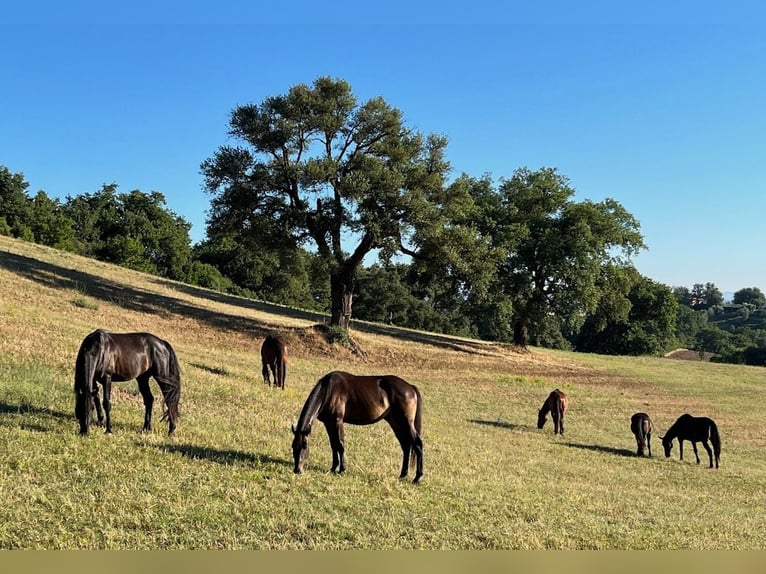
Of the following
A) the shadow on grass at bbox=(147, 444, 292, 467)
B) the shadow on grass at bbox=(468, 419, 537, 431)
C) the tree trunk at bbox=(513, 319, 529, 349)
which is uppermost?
the tree trunk at bbox=(513, 319, 529, 349)

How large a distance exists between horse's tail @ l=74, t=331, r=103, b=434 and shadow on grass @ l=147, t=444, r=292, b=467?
1204 mm

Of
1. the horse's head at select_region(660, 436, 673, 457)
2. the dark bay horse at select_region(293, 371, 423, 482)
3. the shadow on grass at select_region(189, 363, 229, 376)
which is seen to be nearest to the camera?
the dark bay horse at select_region(293, 371, 423, 482)

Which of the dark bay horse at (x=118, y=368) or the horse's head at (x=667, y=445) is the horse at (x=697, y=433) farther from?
the dark bay horse at (x=118, y=368)

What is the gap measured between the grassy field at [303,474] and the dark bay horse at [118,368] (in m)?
0.46

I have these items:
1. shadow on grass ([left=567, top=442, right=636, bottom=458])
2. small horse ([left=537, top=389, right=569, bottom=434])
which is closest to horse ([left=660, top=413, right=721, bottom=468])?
shadow on grass ([left=567, top=442, right=636, bottom=458])

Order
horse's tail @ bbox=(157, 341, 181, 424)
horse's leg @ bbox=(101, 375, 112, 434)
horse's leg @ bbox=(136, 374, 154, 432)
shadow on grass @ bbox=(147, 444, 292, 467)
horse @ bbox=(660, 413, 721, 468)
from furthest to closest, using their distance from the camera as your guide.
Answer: horse @ bbox=(660, 413, 721, 468), horse's tail @ bbox=(157, 341, 181, 424), horse's leg @ bbox=(136, 374, 154, 432), horse's leg @ bbox=(101, 375, 112, 434), shadow on grass @ bbox=(147, 444, 292, 467)

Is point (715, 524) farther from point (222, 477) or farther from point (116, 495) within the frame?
point (116, 495)

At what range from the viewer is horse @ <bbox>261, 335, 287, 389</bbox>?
61.2 ft

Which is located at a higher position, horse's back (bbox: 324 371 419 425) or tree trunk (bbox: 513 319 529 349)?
tree trunk (bbox: 513 319 529 349)

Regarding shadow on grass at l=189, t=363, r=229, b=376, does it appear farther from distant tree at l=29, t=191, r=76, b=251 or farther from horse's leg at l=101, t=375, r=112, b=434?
distant tree at l=29, t=191, r=76, b=251

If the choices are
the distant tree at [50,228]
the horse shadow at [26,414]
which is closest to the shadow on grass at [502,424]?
the horse shadow at [26,414]

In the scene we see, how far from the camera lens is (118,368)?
9742mm

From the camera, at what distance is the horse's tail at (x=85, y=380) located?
909 cm

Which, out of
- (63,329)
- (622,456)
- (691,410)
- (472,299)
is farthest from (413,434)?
(472,299)
